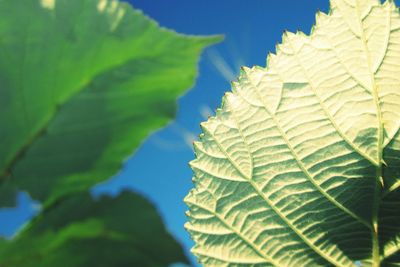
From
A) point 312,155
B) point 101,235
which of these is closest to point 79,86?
point 101,235

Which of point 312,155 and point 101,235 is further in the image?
point 101,235

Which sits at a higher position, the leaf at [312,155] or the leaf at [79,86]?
the leaf at [79,86]

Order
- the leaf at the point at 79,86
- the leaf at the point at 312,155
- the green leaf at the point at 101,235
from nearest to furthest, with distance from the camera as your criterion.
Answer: the leaf at the point at 312,155
the leaf at the point at 79,86
the green leaf at the point at 101,235

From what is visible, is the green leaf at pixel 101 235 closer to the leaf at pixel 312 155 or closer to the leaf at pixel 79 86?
the leaf at pixel 79 86

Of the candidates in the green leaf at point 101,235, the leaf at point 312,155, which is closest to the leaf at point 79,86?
the green leaf at point 101,235

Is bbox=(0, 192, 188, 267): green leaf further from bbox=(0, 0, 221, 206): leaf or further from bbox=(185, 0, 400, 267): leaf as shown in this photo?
bbox=(185, 0, 400, 267): leaf

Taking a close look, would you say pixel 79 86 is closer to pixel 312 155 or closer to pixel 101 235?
pixel 101 235
